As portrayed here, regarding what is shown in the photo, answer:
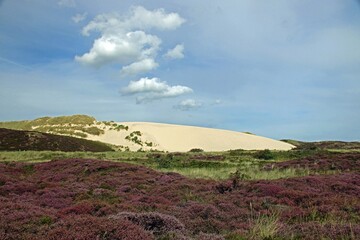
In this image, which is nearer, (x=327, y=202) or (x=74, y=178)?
(x=327, y=202)

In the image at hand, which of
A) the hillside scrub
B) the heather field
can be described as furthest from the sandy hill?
the hillside scrub

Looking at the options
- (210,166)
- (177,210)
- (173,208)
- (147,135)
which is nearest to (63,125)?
(147,135)

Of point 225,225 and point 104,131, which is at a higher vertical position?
point 104,131

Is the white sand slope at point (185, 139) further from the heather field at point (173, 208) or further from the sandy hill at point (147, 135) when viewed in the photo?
the heather field at point (173, 208)

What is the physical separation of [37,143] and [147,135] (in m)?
32.4

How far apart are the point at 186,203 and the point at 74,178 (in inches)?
425

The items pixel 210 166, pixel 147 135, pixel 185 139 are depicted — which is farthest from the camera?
pixel 185 139

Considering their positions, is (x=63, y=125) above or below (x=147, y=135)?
above

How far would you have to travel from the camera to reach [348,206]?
12.5 metres

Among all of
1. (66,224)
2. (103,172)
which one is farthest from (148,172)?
(66,224)

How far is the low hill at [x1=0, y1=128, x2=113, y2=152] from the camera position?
53938mm

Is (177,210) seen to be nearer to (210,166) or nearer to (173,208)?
(173,208)

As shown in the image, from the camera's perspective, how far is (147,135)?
85250mm

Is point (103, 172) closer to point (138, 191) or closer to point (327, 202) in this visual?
point (138, 191)
